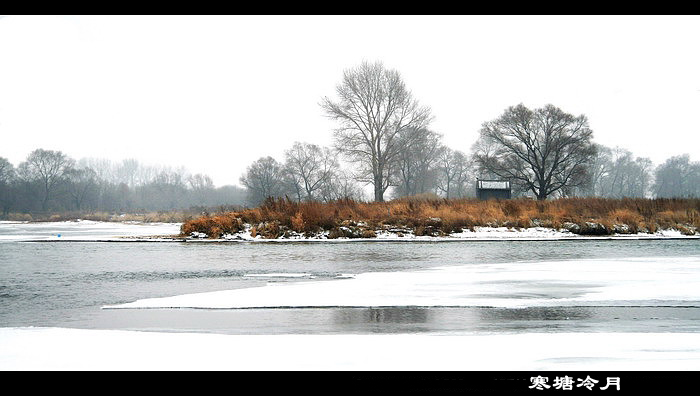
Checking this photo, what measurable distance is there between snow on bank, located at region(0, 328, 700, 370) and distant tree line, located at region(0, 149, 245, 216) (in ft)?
195

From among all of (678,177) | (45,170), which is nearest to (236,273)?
(45,170)

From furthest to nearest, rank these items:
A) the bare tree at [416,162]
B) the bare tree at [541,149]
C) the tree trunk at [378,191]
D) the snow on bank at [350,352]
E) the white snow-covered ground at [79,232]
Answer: the bare tree at [541,149] → the bare tree at [416,162] → the tree trunk at [378,191] → the white snow-covered ground at [79,232] → the snow on bank at [350,352]

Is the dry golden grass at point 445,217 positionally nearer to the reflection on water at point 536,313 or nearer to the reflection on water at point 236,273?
the reflection on water at point 236,273

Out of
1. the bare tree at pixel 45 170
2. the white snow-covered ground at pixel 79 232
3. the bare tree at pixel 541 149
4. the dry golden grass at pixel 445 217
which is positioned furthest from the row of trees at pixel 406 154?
the bare tree at pixel 45 170

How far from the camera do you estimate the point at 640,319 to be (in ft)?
21.5

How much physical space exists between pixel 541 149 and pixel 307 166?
3177 cm

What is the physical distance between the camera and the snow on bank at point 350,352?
4777mm

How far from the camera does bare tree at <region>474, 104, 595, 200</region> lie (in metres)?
57.1

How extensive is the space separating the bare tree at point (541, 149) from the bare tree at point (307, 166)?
22924mm

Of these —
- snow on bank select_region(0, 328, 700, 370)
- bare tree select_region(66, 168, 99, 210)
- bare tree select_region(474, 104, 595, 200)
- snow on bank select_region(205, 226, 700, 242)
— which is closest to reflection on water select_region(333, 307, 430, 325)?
snow on bank select_region(0, 328, 700, 370)

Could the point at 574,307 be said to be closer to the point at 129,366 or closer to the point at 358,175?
the point at 129,366

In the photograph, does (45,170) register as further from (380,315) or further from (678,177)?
(678,177)
